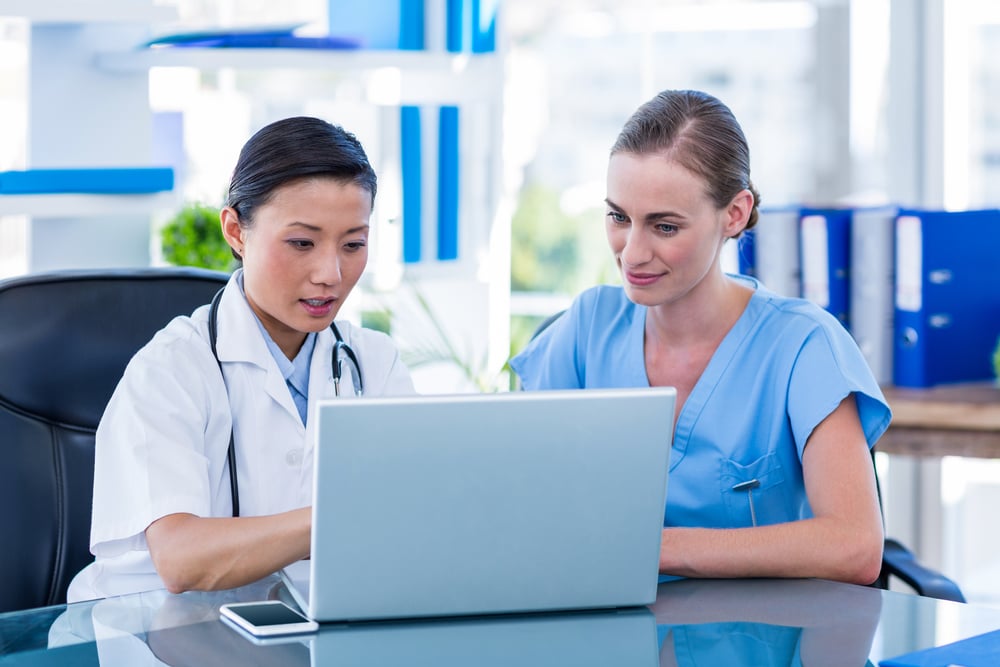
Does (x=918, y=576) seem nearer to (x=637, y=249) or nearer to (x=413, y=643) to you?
(x=637, y=249)

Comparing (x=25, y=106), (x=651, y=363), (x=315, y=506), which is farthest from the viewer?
(x=25, y=106)

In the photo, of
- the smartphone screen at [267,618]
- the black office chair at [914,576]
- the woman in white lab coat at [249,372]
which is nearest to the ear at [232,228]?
the woman in white lab coat at [249,372]

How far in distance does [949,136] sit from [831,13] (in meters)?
0.45

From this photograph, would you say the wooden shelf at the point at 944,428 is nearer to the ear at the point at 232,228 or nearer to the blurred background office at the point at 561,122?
the blurred background office at the point at 561,122

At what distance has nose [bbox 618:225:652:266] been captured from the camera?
1.71 meters

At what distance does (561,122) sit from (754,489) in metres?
2.22

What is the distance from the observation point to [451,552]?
3.93ft

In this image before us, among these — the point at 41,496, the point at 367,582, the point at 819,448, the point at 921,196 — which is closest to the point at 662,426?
the point at 367,582

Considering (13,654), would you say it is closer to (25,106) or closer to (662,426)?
(662,426)

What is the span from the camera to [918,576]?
177cm

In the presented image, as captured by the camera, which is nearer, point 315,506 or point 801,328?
point 315,506

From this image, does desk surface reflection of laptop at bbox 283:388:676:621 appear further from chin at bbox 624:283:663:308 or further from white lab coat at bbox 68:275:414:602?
chin at bbox 624:283:663:308

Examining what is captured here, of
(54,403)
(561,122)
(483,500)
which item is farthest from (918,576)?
(561,122)

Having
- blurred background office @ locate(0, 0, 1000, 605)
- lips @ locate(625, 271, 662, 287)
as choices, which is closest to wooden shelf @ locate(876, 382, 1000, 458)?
blurred background office @ locate(0, 0, 1000, 605)
